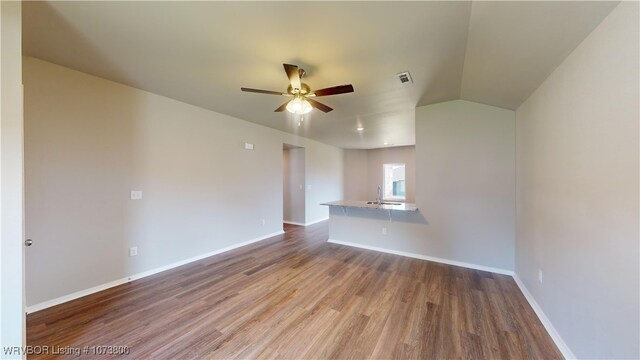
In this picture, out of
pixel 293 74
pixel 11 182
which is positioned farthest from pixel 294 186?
pixel 11 182

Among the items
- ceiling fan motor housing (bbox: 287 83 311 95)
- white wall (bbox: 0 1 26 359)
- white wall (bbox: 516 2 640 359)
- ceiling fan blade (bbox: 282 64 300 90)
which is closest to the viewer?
white wall (bbox: 516 2 640 359)

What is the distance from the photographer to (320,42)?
1.95m

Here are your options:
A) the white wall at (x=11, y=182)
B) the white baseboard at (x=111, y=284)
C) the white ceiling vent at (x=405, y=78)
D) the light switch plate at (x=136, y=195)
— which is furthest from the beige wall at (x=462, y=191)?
the white wall at (x=11, y=182)

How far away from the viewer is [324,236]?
5172 millimetres

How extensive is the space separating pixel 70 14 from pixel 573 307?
169 inches

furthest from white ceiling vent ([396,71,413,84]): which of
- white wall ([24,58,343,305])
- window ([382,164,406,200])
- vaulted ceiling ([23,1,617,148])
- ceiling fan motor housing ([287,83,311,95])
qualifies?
window ([382,164,406,200])

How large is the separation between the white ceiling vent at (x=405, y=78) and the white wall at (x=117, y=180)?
9.93 feet

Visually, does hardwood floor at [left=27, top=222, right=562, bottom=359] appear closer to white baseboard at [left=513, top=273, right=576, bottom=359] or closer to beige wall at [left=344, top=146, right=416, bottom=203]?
white baseboard at [left=513, top=273, right=576, bottom=359]

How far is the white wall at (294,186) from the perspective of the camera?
6332 millimetres

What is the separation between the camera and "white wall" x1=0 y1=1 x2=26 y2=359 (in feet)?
4.50

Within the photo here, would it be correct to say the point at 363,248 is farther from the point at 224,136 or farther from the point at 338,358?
the point at 224,136

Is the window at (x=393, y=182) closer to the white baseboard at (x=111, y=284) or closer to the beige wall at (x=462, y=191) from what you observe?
the beige wall at (x=462, y=191)

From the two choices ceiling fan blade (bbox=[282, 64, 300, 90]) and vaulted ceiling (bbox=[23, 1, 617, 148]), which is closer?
vaulted ceiling (bbox=[23, 1, 617, 148])

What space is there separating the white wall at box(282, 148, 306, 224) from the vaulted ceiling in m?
3.46
